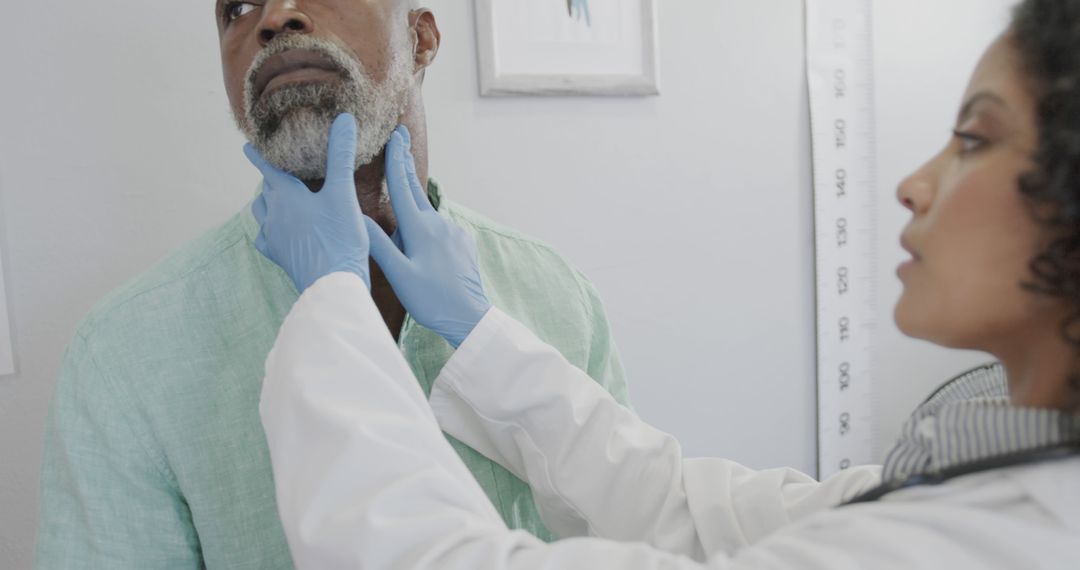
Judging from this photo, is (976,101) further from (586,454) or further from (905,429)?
(586,454)

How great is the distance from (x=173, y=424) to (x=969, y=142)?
798 millimetres

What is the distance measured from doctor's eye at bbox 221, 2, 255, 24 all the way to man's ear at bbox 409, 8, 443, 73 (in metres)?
0.21

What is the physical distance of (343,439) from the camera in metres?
0.60

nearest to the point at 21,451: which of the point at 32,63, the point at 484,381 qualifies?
the point at 32,63

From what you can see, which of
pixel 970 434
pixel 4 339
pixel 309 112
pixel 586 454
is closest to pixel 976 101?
pixel 970 434

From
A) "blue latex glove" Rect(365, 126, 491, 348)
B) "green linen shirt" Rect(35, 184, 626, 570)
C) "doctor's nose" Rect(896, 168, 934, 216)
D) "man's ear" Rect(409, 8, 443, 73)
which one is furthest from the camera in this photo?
"man's ear" Rect(409, 8, 443, 73)

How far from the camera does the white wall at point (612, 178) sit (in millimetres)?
970

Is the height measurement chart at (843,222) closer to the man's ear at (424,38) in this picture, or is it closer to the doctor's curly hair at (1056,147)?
the man's ear at (424,38)

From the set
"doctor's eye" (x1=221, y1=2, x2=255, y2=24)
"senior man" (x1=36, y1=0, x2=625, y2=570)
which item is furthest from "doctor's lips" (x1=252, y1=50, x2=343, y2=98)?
"doctor's eye" (x1=221, y1=2, x2=255, y2=24)

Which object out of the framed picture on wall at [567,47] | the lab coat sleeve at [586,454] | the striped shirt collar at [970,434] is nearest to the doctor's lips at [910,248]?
the striped shirt collar at [970,434]

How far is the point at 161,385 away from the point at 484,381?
0.35 m

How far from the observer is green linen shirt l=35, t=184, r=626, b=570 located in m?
0.75

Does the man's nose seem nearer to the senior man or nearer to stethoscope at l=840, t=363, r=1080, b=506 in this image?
the senior man

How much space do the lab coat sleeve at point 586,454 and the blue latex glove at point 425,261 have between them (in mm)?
35
